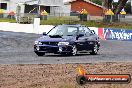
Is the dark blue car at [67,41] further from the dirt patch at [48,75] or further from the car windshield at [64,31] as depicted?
the dirt patch at [48,75]

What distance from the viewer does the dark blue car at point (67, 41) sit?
20.0m

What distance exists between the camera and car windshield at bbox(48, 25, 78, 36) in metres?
20.8

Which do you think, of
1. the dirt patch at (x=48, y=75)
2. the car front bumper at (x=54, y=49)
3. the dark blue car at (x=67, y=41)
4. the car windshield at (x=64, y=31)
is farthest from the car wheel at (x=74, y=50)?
the dirt patch at (x=48, y=75)

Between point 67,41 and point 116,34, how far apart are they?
18218 mm

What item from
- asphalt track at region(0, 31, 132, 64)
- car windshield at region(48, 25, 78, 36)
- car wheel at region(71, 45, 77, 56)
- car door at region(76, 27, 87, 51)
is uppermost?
car windshield at region(48, 25, 78, 36)

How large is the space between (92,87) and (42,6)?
69.9 metres

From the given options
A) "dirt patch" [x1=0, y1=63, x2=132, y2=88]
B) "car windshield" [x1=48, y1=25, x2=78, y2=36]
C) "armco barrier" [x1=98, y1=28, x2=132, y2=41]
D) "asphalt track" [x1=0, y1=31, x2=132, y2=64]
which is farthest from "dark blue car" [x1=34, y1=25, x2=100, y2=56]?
"armco barrier" [x1=98, y1=28, x2=132, y2=41]

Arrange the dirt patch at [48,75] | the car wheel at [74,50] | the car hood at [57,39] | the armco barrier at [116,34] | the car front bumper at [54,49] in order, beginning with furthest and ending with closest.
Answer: the armco barrier at [116,34] < the car wheel at [74,50] < the car hood at [57,39] < the car front bumper at [54,49] < the dirt patch at [48,75]

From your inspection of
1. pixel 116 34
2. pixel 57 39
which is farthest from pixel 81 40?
pixel 116 34

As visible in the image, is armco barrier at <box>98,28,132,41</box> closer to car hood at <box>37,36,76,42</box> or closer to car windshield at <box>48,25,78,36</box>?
car windshield at <box>48,25,78,36</box>

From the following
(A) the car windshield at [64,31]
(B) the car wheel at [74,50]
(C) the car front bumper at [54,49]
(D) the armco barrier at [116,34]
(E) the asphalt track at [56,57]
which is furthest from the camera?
(D) the armco barrier at [116,34]

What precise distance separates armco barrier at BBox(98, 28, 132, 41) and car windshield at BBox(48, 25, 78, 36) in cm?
1643

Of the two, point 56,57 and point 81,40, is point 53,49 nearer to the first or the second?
point 56,57

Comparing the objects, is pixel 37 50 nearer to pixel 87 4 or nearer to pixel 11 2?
pixel 11 2
